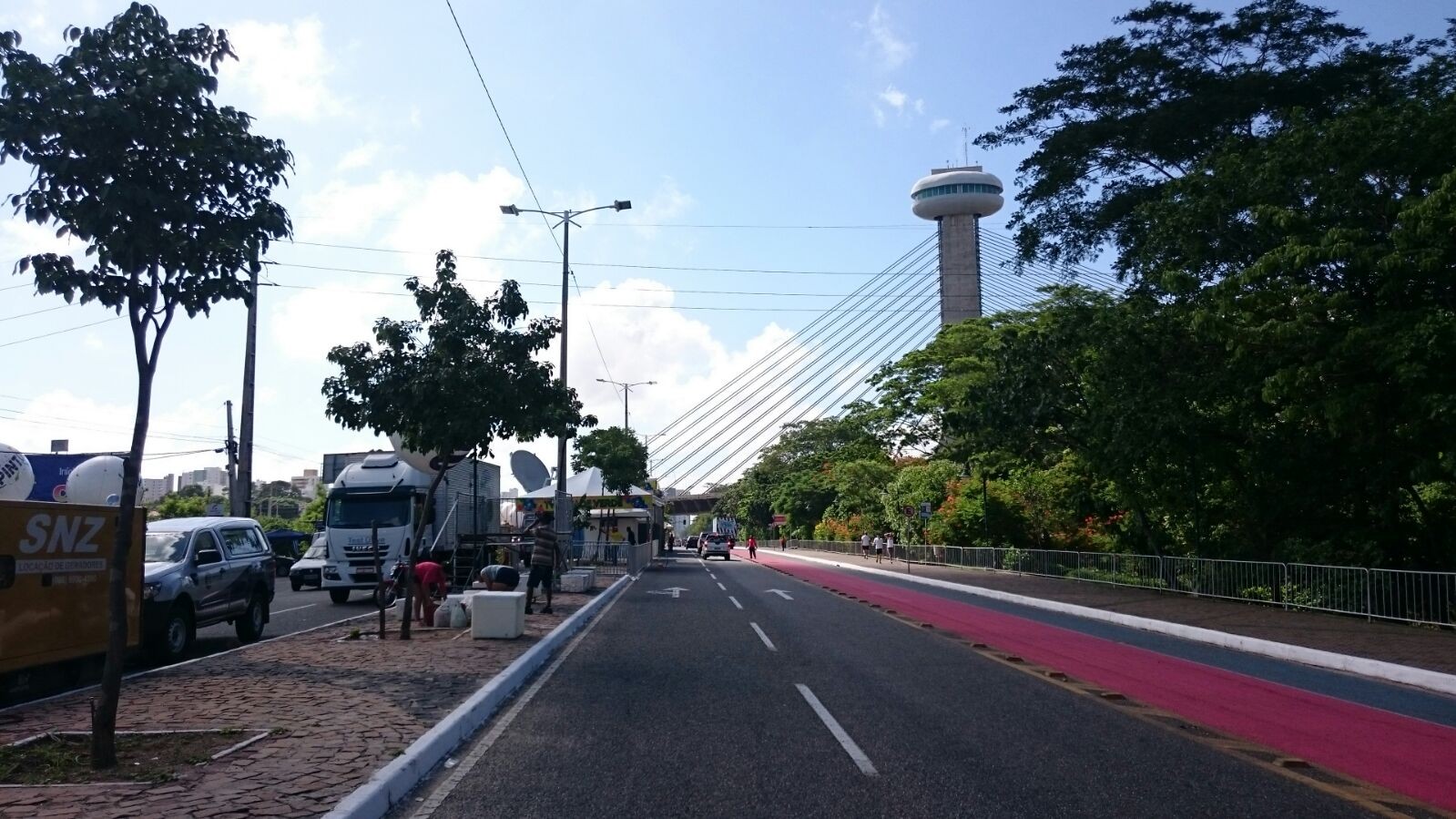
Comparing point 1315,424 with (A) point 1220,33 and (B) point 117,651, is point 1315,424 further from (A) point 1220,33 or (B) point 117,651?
(B) point 117,651

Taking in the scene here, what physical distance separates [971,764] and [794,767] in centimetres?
126

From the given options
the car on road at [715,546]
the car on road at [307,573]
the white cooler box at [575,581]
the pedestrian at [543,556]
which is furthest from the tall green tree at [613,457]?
the pedestrian at [543,556]

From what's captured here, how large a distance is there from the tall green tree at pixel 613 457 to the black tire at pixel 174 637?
4031cm

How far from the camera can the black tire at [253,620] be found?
52.9 feet

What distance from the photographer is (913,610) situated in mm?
22375

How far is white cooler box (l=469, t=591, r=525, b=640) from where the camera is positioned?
14.7 meters

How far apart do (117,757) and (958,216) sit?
84.2 m

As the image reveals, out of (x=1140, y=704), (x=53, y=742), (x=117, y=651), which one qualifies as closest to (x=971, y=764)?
(x=1140, y=704)

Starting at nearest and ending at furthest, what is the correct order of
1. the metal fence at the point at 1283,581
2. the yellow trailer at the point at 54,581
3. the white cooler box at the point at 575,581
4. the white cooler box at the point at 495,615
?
the yellow trailer at the point at 54,581 → the white cooler box at the point at 495,615 → the metal fence at the point at 1283,581 → the white cooler box at the point at 575,581

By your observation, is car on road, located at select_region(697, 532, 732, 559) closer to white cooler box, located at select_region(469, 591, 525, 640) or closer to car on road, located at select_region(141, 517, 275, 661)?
car on road, located at select_region(141, 517, 275, 661)

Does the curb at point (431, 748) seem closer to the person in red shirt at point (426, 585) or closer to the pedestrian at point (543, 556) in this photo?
the person in red shirt at point (426, 585)

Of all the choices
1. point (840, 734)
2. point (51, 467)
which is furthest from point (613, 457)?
point (840, 734)

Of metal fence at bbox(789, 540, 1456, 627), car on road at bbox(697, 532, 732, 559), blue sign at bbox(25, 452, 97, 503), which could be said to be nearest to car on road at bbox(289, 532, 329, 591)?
blue sign at bbox(25, 452, 97, 503)

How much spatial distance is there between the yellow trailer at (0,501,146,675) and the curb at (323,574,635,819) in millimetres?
3502
